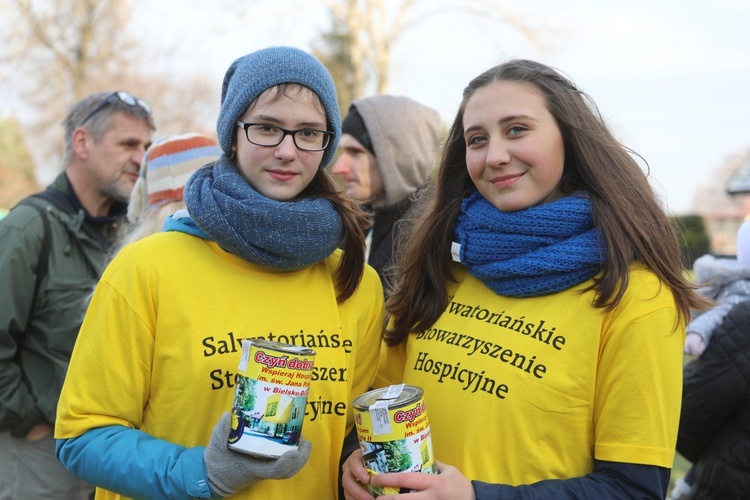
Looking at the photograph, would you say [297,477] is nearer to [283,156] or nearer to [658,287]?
[283,156]

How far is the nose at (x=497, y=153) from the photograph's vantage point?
79.5 inches

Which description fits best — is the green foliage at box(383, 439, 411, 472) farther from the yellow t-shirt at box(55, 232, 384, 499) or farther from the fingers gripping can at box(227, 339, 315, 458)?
the yellow t-shirt at box(55, 232, 384, 499)

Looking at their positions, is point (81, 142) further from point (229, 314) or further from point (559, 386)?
point (559, 386)

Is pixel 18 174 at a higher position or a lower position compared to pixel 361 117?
lower

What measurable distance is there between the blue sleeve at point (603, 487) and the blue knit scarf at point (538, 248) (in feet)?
1.68

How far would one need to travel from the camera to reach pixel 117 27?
21.2 meters

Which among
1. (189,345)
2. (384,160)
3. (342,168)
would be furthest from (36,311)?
(384,160)

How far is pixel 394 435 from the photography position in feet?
5.45

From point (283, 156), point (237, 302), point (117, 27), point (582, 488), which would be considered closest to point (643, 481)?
point (582, 488)

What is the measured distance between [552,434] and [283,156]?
1.10m

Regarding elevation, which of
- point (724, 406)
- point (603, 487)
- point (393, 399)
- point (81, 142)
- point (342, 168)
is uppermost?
point (81, 142)

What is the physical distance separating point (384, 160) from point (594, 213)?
194 cm

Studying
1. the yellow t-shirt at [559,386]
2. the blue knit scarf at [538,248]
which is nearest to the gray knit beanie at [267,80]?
the blue knit scarf at [538,248]

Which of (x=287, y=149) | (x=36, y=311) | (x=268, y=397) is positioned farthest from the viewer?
A: (x=36, y=311)
